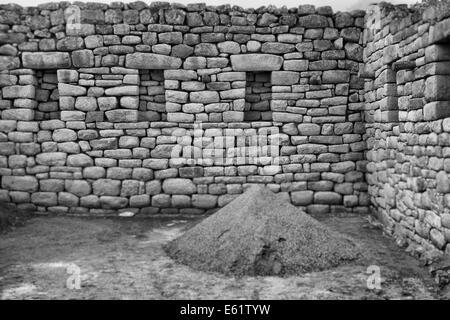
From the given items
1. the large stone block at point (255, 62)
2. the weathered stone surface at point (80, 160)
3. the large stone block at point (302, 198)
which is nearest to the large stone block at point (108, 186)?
the weathered stone surface at point (80, 160)

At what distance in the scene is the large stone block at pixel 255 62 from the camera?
6.93m

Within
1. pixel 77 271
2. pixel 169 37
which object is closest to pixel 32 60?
pixel 169 37

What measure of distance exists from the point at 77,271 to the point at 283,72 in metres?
4.46

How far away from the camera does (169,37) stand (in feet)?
22.7

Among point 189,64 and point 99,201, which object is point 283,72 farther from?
point 99,201

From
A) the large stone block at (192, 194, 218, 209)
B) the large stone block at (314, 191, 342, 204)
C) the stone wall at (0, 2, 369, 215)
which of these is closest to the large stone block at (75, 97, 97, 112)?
the stone wall at (0, 2, 369, 215)

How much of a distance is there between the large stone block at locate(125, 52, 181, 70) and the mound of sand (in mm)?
2949

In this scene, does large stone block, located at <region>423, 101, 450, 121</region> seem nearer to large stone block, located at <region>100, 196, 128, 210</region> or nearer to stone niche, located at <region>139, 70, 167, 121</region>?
stone niche, located at <region>139, 70, 167, 121</region>

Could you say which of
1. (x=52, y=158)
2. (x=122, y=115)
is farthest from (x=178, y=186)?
(x=52, y=158)

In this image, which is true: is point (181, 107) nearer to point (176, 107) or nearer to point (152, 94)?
point (176, 107)

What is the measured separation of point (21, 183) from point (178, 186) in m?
2.68

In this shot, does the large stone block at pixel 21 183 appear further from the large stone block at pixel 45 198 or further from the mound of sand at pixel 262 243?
the mound of sand at pixel 262 243

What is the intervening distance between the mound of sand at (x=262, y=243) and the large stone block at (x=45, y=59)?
382 centimetres

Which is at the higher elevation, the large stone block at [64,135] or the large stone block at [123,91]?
the large stone block at [123,91]
